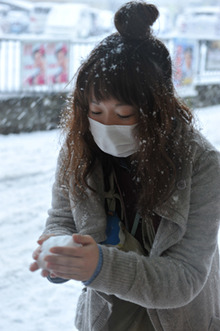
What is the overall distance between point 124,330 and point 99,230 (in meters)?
0.28

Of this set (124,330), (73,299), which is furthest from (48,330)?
(124,330)

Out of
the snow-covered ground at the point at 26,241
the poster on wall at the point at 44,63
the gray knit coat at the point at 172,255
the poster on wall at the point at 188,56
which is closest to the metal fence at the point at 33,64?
the poster on wall at the point at 44,63

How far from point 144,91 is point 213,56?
10.4m

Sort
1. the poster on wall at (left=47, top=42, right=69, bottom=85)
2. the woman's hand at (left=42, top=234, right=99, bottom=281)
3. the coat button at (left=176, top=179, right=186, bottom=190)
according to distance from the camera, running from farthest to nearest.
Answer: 1. the poster on wall at (left=47, top=42, right=69, bottom=85)
2. the coat button at (left=176, top=179, right=186, bottom=190)
3. the woman's hand at (left=42, top=234, right=99, bottom=281)

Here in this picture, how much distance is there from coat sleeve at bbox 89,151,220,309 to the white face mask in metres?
0.17

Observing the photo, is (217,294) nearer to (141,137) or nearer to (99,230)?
(99,230)

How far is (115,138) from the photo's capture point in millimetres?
1192

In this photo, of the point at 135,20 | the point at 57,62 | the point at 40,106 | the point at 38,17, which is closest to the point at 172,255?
the point at 135,20

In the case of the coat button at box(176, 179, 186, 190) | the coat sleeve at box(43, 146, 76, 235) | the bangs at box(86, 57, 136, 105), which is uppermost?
the bangs at box(86, 57, 136, 105)

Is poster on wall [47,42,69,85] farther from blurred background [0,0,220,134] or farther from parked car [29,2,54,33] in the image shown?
parked car [29,2,54,33]

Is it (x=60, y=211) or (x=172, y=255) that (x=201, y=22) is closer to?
(x=60, y=211)

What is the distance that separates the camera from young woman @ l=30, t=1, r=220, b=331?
109 centimetres

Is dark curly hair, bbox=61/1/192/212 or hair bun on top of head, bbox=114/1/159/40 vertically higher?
hair bun on top of head, bbox=114/1/159/40

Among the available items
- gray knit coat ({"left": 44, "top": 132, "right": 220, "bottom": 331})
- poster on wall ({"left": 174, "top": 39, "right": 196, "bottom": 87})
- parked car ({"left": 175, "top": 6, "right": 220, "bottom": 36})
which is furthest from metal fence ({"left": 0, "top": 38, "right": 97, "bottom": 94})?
parked car ({"left": 175, "top": 6, "right": 220, "bottom": 36})
